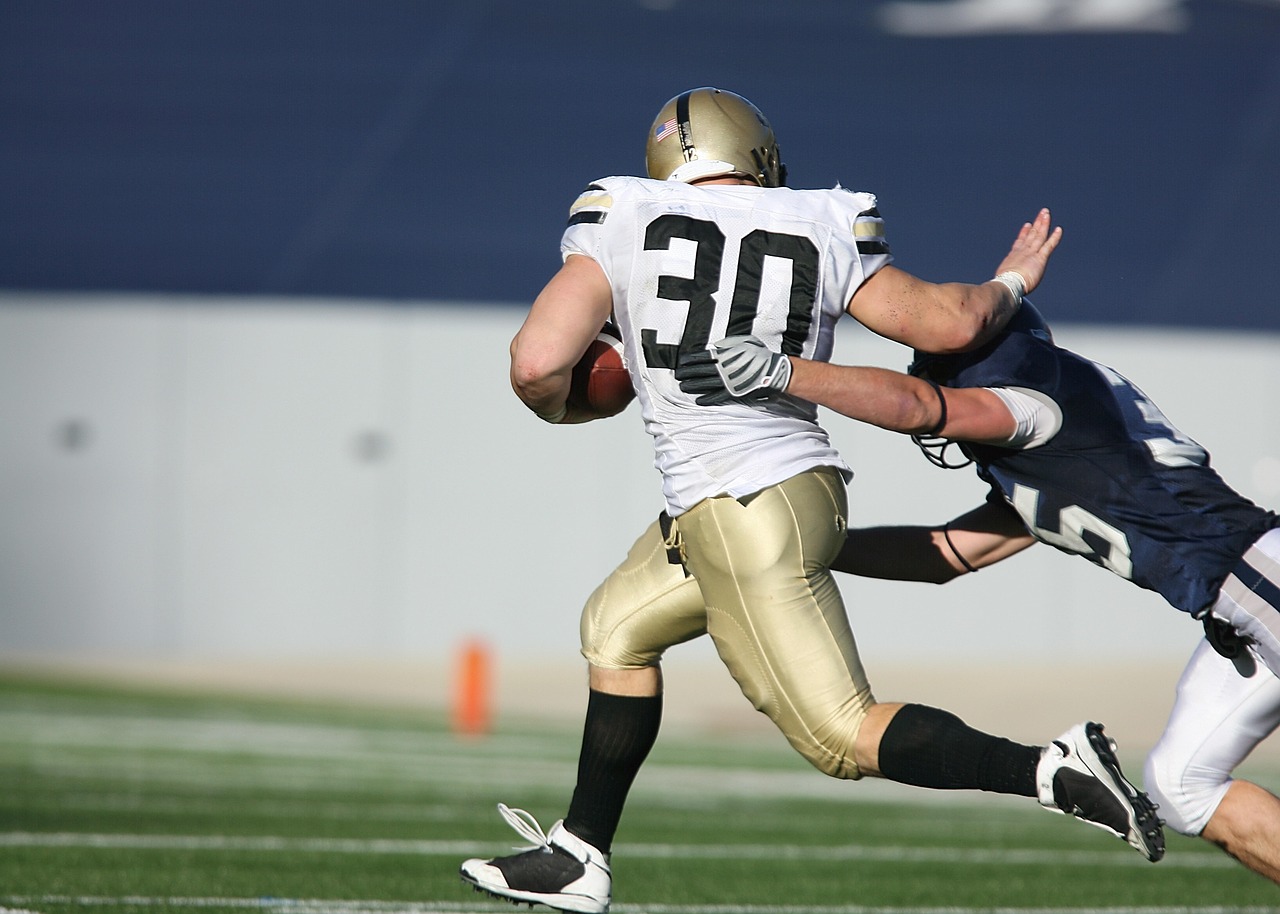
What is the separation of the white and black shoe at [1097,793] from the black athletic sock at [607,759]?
2.70 ft

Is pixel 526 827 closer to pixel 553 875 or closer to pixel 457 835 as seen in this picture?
pixel 553 875

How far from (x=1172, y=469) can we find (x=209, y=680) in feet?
43.2

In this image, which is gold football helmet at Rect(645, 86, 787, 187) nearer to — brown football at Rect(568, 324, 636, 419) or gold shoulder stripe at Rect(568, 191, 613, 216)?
gold shoulder stripe at Rect(568, 191, 613, 216)

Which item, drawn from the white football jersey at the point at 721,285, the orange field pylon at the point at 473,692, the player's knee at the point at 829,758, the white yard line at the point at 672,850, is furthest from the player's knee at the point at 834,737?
the orange field pylon at the point at 473,692

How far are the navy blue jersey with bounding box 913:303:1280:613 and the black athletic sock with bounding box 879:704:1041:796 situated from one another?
18.7 inches

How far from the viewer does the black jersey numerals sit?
3.07 m

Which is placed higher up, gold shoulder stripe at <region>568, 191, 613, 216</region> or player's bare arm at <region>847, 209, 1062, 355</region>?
gold shoulder stripe at <region>568, 191, 613, 216</region>

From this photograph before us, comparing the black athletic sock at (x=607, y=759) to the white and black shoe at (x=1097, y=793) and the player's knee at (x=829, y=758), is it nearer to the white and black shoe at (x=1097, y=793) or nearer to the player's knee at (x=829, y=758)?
the player's knee at (x=829, y=758)

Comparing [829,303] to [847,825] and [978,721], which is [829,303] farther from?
[978,721]

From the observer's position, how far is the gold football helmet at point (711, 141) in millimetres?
3271

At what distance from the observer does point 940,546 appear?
3.68 metres

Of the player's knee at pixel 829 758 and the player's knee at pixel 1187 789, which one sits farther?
the player's knee at pixel 1187 789

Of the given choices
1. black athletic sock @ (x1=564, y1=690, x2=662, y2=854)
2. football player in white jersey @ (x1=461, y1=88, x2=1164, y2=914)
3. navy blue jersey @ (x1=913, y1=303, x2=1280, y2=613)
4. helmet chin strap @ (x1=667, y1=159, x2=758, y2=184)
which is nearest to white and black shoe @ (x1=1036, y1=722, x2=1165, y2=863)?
football player in white jersey @ (x1=461, y1=88, x2=1164, y2=914)

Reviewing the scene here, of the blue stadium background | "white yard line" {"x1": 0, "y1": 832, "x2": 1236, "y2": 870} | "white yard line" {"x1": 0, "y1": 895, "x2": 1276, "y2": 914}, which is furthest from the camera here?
the blue stadium background
